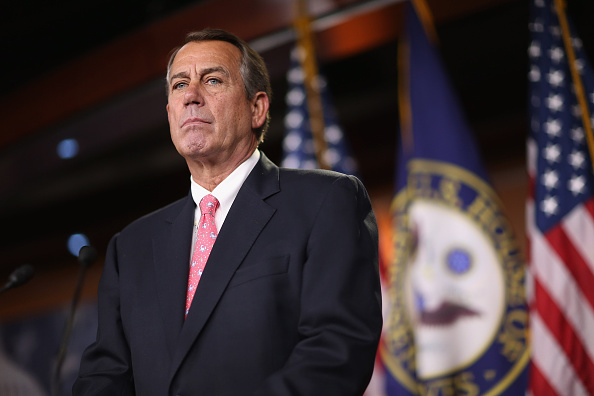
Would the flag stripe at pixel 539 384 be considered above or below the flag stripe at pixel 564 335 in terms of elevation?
below

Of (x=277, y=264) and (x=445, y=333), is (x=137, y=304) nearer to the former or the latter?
(x=277, y=264)

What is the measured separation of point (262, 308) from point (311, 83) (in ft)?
8.13

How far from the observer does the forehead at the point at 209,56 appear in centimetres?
157

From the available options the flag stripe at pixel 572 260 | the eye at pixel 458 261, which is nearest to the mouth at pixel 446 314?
the eye at pixel 458 261

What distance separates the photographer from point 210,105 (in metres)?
1.52

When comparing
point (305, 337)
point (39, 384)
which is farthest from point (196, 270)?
point (39, 384)

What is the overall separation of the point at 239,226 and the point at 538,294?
5.86 ft

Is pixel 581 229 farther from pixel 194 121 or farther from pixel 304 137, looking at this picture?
pixel 194 121

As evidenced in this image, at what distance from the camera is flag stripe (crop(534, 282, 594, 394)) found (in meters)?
2.55

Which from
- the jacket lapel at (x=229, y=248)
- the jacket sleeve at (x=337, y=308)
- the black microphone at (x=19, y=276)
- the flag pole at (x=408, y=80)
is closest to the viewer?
the jacket sleeve at (x=337, y=308)

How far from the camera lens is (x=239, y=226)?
1.36 meters

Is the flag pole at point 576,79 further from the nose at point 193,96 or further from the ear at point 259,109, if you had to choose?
the nose at point 193,96

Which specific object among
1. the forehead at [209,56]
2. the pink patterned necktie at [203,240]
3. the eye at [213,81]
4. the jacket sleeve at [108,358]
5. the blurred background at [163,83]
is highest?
the blurred background at [163,83]

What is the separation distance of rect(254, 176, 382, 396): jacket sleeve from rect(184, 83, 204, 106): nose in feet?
1.28
